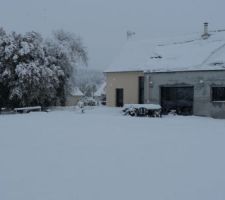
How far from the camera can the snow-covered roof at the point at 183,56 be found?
93.1 ft

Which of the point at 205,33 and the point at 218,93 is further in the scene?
the point at 205,33

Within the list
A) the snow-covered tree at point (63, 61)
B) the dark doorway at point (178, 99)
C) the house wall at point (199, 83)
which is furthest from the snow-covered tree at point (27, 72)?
the dark doorway at point (178, 99)

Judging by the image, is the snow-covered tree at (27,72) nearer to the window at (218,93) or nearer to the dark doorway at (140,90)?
the dark doorway at (140,90)

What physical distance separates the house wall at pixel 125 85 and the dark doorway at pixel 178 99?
5.83 meters

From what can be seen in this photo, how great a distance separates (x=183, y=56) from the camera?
30641 millimetres

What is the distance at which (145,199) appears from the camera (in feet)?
22.8

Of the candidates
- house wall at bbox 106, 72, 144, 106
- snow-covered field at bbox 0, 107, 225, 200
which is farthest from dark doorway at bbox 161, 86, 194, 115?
snow-covered field at bbox 0, 107, 225, 200

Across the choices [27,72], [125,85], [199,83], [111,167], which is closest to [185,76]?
[199,83]

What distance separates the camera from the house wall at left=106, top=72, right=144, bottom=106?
36125 millimetres

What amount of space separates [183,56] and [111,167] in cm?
2245

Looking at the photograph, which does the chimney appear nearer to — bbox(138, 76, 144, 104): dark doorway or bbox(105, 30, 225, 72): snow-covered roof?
bbox(105, 30, 225, 72): snow-covered roof

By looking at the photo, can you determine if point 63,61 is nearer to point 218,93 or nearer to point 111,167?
point 218,93

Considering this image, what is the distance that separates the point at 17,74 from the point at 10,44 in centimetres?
260

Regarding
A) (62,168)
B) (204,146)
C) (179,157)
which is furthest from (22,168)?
(204,146)
